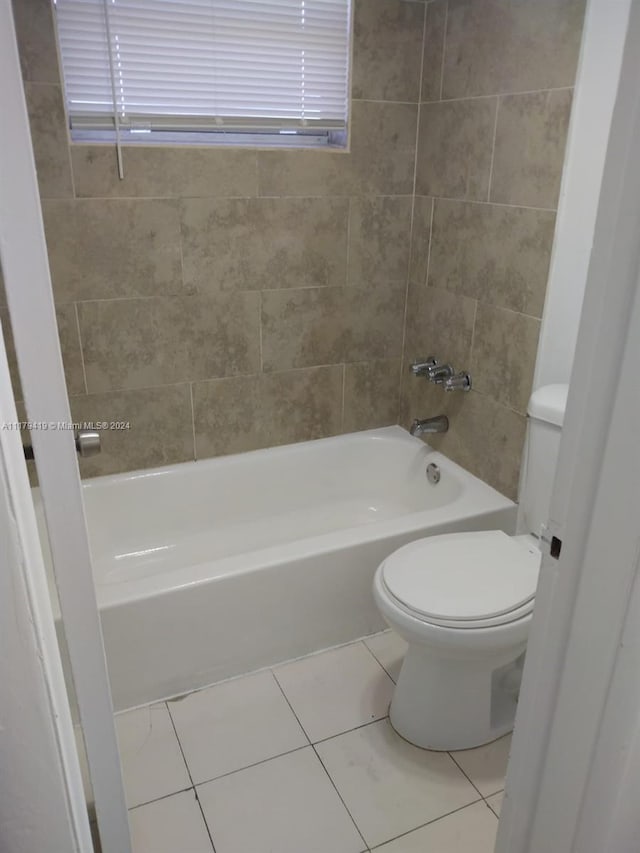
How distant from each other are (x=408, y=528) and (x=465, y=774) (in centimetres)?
71

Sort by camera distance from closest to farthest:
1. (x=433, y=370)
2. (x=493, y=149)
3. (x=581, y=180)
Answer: (x=581, y=180) < (x=493, y=149) < (x=433, y=370)

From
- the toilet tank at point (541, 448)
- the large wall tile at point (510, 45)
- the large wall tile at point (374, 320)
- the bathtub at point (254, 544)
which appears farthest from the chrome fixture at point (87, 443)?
the large wall tile at point (374, 320)

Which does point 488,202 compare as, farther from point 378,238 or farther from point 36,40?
point 36,40

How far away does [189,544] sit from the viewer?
245 centimetres

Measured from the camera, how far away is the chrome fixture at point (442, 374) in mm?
2305

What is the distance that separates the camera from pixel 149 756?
1680mm

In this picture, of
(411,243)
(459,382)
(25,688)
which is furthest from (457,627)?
(411,243)

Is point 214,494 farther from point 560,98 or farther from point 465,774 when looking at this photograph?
point 560,98

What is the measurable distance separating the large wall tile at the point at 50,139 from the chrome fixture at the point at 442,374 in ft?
4.35

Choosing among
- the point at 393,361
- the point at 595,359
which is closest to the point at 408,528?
the point at 393,361

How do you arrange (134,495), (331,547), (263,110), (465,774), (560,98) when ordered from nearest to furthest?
(465,774) → (560,98) → (331,547) → (263,110) → (134,495)

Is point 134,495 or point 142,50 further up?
point 142,50

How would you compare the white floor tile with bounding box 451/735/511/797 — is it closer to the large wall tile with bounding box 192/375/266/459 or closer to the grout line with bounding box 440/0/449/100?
the large wall tile with bounding box 192/375/266/459

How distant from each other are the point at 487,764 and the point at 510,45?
6.60 feet
